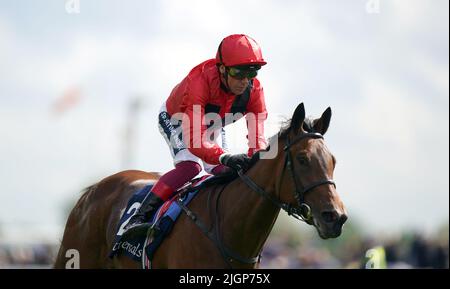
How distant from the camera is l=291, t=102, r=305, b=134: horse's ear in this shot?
646cm

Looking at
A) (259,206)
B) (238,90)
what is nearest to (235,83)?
(238,90)

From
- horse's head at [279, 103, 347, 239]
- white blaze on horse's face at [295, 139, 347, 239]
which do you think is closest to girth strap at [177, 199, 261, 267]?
horse's head at [279, 103, 347, 239]

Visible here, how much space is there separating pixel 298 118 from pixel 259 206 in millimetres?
708

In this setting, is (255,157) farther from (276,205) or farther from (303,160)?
(303,160)

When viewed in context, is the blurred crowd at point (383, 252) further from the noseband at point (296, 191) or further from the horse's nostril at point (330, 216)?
the horse's nostril at point (330, 216)

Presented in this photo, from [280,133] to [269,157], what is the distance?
20 cm

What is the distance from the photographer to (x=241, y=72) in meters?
7.00

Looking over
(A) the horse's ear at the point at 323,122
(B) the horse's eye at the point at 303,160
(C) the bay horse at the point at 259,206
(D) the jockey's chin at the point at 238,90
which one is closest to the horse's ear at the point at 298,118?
(C) the bay horse at the point at 259,206

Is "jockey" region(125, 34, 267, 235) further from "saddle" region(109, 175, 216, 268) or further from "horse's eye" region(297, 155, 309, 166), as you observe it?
"horse's eye" region(297, 155, 309, 166)

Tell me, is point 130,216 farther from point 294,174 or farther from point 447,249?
point 447,249

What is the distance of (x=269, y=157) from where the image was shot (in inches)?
262

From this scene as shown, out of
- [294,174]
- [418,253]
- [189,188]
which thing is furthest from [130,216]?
[418,253]

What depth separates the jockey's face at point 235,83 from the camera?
7075 mm

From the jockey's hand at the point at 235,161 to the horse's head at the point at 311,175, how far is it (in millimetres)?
375
